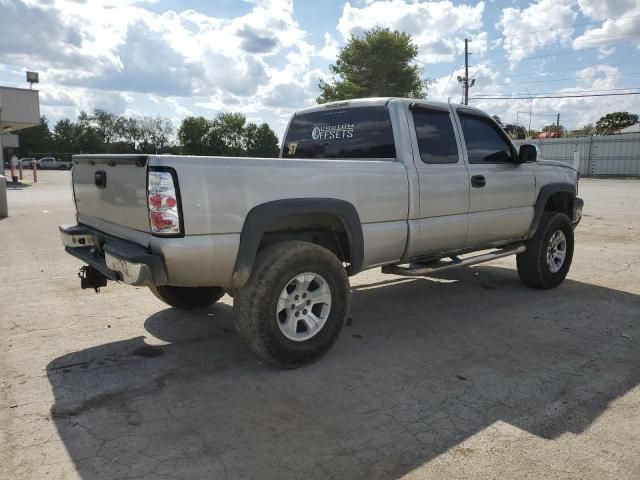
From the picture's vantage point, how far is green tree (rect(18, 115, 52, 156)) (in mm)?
72312

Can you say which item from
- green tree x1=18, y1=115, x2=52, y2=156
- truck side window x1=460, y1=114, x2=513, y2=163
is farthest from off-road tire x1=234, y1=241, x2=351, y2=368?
green tree x1=18, y1=115, x2=52, y2=156

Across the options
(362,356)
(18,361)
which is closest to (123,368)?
(18,361)

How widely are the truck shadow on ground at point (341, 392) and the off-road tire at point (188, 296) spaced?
0.37 ft

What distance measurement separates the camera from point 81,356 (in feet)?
13.0

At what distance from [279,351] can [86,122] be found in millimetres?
94504

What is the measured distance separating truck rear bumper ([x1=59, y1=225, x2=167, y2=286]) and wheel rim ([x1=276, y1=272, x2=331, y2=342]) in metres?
0.91

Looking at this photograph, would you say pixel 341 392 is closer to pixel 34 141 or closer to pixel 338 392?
pixel 338 392

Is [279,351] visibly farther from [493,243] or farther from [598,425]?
[493,243]

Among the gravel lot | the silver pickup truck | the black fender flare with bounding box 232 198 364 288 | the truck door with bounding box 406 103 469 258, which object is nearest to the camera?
the gravel lot

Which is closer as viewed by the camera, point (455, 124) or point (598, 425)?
point (598, 425)

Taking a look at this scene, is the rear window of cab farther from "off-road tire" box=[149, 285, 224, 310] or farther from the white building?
the white building

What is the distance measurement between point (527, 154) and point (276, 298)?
132 inches

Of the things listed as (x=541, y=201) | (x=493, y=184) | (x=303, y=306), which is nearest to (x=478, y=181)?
(x=493, y=184)

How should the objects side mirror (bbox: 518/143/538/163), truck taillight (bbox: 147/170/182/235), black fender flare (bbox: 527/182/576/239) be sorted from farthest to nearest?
black fender flare (bbox: 527/182/576/239), side mirror (bbox: 518/143/538/163), truck taillight (bbox: 147/170/182/235)
